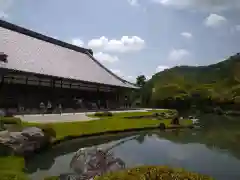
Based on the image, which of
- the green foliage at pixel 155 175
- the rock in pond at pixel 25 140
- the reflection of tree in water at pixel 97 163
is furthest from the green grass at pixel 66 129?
the green foliage at pixel 155 175

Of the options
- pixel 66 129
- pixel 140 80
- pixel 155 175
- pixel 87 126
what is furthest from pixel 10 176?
pixel 140 80

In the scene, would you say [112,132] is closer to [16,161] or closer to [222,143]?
[222,143]

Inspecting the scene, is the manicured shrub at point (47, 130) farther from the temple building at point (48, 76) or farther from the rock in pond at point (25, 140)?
the temple building at point (48, 76)

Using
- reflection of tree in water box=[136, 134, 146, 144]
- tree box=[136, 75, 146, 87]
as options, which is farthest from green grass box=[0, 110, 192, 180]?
tree box=[136, 75, 146, 87]

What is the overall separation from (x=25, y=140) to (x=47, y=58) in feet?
76.4

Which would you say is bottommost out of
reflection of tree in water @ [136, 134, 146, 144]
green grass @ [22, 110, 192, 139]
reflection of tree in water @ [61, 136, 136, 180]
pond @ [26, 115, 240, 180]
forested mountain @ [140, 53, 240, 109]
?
pond @ [26, 115, 240, 180]

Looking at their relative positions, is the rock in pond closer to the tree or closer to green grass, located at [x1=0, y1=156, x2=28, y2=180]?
green grass, located at [x1=0, y1=156, x2=28, y2=180]

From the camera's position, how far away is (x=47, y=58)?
35.3 m

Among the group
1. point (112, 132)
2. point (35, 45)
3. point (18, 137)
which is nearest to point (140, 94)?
point (35, 45)

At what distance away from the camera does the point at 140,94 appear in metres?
80.2

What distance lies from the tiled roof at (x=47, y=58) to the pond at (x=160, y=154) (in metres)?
12.3

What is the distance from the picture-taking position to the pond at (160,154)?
11.9 m

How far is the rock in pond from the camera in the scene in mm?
12320

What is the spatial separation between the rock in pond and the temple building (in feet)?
42.3
